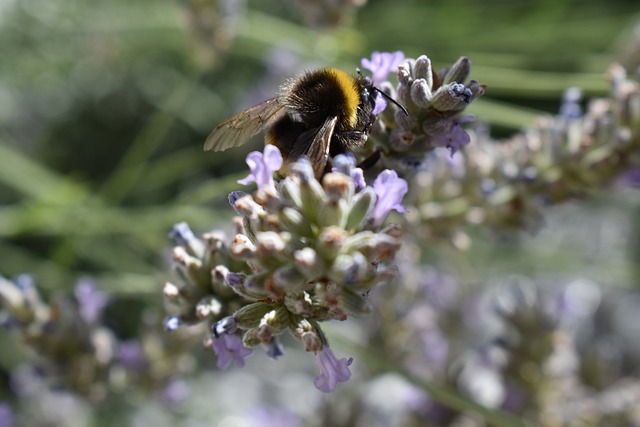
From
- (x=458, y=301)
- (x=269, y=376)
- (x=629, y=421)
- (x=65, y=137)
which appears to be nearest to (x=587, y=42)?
(x=458, y=301)

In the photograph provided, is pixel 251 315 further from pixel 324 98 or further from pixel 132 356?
pixel 132 356

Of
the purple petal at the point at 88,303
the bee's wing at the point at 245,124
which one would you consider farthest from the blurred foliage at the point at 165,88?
the bee's wing at the point at 245,124

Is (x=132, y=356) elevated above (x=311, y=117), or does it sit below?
below

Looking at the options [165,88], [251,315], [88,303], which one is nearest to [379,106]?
[251,315]

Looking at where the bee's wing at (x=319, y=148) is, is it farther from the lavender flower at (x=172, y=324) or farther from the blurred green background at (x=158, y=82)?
the blurred green background at (x=158, y=82)

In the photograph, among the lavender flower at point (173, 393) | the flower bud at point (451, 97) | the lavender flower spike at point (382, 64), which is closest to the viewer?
the flower bud at point (451, 97)

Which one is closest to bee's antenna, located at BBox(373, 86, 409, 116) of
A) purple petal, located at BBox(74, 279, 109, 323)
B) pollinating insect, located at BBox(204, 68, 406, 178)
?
pollinating insect, located at BBox(204, 68, 406, 178)
